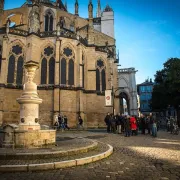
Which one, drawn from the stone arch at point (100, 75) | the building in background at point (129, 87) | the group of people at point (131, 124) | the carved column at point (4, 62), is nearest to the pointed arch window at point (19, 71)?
the carved column at point (4, 62)

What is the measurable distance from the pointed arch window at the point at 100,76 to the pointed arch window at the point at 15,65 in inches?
435

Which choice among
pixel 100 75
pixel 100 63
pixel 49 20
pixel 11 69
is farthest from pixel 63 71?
pixel 49 20

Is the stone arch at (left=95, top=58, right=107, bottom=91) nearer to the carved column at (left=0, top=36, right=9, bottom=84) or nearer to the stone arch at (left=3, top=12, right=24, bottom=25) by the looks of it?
the carved column at (left=0, top=36, right=9, bottom=84)

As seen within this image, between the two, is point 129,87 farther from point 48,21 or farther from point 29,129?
point 29,129

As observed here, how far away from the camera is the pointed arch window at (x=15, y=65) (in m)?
21.5

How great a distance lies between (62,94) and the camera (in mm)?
21531

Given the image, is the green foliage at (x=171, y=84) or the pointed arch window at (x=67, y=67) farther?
the green foliage at (x=171, y=84)

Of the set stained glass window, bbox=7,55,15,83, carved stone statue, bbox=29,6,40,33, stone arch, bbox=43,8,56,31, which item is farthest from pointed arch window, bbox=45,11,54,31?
stained glass window, bbox=7,55,15,83

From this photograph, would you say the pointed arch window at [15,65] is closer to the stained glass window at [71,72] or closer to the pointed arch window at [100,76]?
the stained glass window at [71,72]

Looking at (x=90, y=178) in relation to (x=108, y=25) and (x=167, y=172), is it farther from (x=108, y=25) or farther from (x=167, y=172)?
(x=108, y=25)

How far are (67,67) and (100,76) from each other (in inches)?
235

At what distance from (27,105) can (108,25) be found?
3384 cm

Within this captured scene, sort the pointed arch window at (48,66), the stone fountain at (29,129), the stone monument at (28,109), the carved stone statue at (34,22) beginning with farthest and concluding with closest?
the carved stone statue at (34,22), the pointed arch window at (48,66), the stone monument at (28,109), the stone fountain at (29,129)

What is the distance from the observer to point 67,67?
75.2ft
